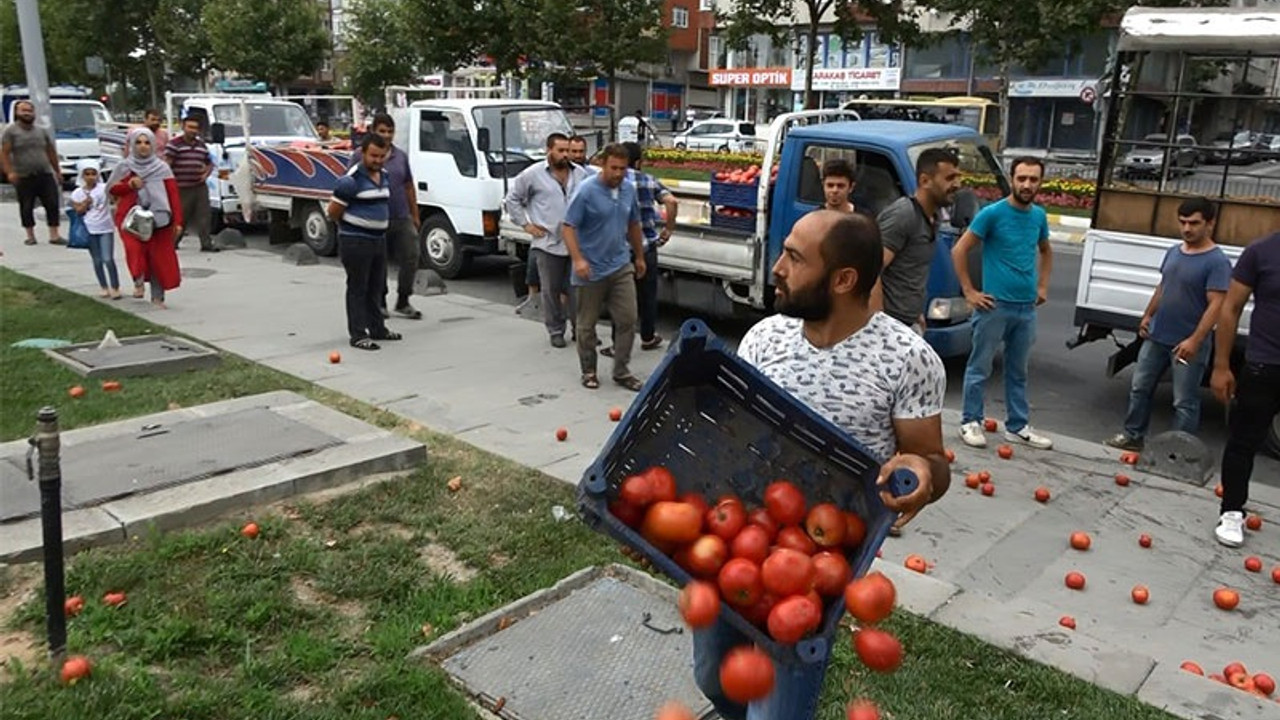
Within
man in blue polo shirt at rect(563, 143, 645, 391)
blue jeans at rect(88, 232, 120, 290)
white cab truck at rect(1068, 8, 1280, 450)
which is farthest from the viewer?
blue jeans at rect(88, 232, 120, 290)

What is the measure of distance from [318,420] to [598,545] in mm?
2529

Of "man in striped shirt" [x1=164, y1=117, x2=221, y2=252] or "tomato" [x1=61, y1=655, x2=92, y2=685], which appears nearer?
"tomato" [x1=61, y1=655, x2=92, y2=685]

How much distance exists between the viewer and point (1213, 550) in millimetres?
5449

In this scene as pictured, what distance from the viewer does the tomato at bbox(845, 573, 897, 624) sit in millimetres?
2125

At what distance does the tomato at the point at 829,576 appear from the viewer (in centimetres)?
220

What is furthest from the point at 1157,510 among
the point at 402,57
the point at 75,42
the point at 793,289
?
the point at 75,42

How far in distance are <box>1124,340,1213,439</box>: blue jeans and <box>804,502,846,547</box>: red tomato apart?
17.2 feet

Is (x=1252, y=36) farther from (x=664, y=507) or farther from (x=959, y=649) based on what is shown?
(x=664, y=507)

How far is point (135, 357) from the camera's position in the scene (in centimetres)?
812

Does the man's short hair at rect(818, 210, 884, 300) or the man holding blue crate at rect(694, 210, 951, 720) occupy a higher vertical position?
the man's short hair at rect(818, 210, 884, 300)

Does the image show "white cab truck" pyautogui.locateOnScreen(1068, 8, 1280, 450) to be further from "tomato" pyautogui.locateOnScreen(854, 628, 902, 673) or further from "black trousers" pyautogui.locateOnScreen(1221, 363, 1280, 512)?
"tomato" pyautogui.locateOnScreen(854, 628, 902, 673)

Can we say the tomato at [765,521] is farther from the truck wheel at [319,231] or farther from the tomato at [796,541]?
the truck wheel at [319,231]

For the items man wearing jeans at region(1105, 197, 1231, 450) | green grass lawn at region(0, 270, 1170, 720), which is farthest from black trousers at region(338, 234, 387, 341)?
man wearing jeans at region(1105, 197, 1231, 450)

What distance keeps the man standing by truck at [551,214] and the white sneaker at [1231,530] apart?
5.63 metres
